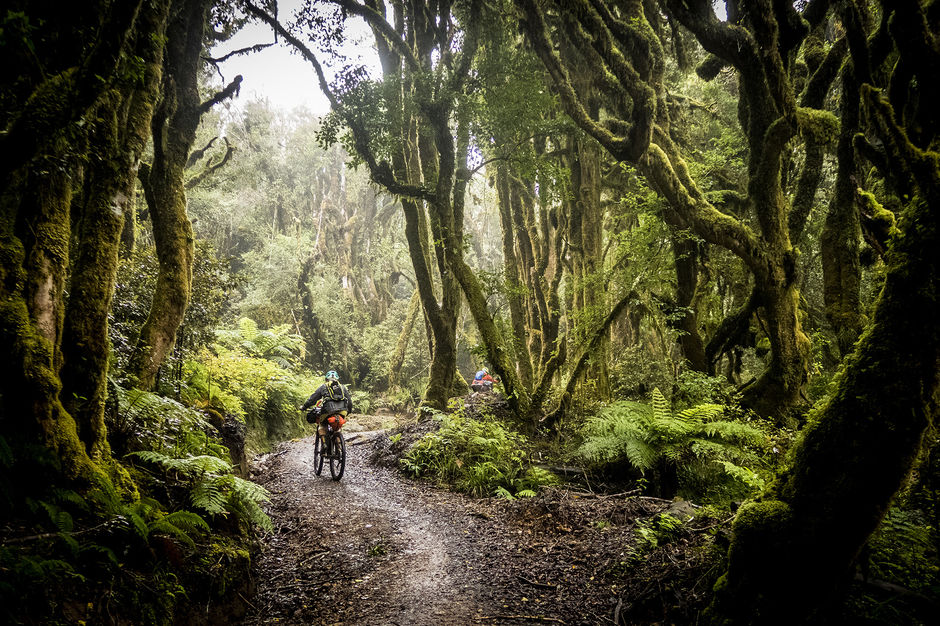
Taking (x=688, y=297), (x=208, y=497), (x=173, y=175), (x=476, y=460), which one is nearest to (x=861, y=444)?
(x=208, y=497)

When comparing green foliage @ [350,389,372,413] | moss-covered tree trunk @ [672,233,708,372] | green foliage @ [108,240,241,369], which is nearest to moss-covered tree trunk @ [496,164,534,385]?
moss-covered tree trunk @ [672,233,708,372]

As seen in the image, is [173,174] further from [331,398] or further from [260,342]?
[260,342]

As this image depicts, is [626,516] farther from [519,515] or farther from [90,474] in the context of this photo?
[90,474]

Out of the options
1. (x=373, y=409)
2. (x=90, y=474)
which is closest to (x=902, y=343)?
(x=90, y=474)

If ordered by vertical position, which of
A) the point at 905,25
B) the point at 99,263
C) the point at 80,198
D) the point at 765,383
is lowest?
the point at 765,383

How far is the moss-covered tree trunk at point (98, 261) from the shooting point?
12.5 feet

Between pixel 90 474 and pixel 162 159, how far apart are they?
5.37 metres

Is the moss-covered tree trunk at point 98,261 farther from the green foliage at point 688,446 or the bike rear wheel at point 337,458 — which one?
the green foliage at point 688,446

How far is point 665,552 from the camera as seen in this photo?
3670mm

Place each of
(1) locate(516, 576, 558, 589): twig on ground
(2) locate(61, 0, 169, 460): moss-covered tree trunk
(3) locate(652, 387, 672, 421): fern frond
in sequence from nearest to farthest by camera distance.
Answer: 1. (2) locate(61, 0, 169, 460): moss-covered tree trunk
2. (1) locate(516, 576, 558, 589): twig on ground
3. (3) locate(652, 387, 672, 421): fern frond

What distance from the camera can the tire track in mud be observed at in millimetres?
3990

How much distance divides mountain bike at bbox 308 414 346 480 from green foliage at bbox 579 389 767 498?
487 cm

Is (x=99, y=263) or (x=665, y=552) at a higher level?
(x=99, y=263)

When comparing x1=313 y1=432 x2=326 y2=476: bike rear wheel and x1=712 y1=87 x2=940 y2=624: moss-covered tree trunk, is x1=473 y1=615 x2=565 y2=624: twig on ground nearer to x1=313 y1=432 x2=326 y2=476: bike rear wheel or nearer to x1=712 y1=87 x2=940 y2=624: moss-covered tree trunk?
x1=712 y1=87 x2=940 y2=624: moss-covered tree trunk
